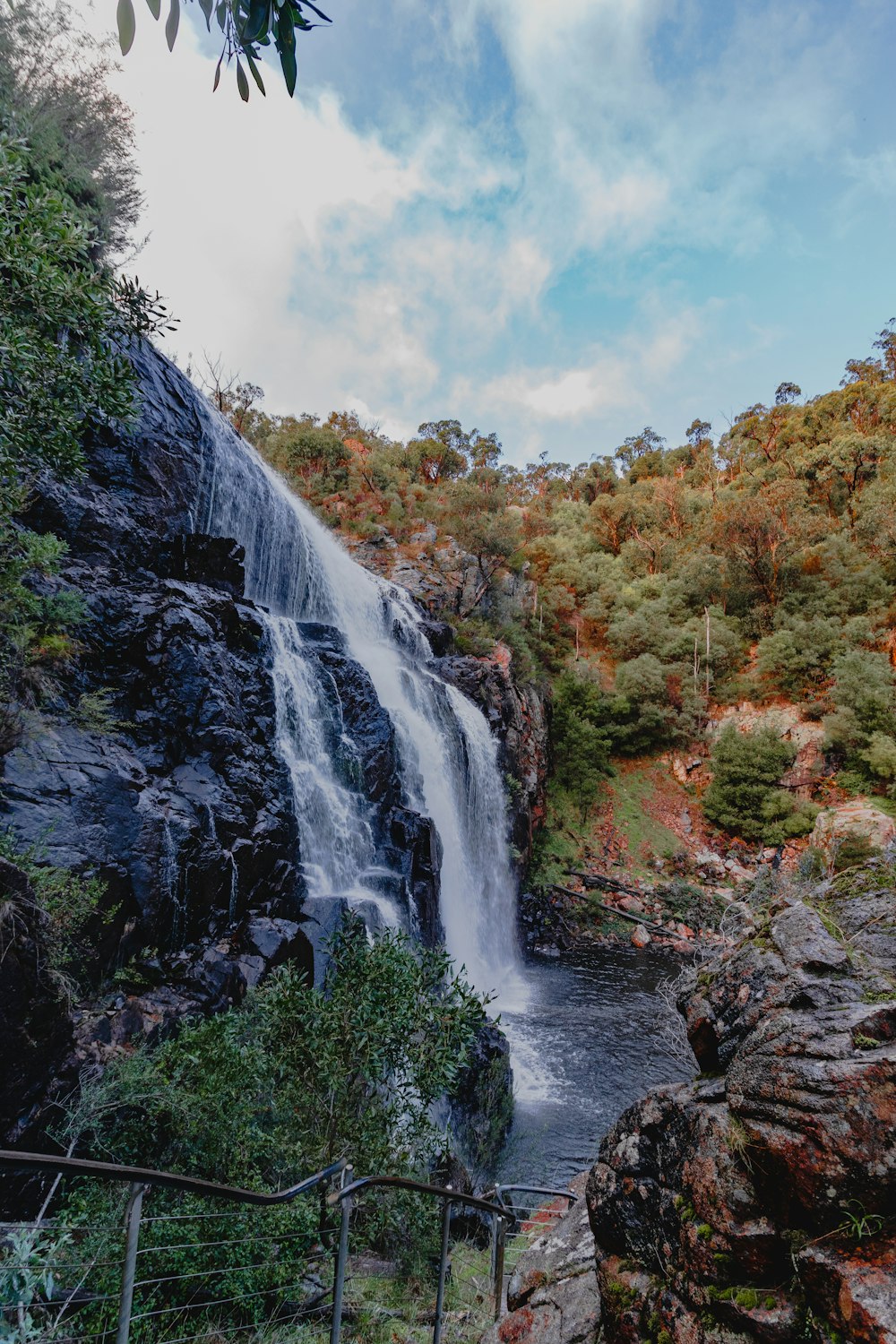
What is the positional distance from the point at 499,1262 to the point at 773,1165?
3.14m

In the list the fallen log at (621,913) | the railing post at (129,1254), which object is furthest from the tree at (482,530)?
the railing post at (129,1254)

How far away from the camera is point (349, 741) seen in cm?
1320

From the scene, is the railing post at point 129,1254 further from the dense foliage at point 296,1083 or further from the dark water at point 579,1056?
the dark water at point 579,1056

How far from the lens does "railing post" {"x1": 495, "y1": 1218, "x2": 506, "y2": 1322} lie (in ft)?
13.7

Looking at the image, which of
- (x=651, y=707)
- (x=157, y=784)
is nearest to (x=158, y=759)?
(x=157, y=784)

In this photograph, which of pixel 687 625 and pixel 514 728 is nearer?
pixel 514 728

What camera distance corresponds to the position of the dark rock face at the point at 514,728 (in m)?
20.5

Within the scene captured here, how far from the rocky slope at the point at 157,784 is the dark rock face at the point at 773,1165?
4786mm

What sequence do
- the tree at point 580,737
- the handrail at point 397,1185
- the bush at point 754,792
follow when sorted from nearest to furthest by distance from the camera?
the handrail at point 397,1185
the bush at point 754,792
the tree at point 580,737

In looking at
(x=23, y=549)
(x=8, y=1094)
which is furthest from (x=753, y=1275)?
(x=23, y=549)

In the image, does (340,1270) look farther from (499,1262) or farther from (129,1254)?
(499,1262)

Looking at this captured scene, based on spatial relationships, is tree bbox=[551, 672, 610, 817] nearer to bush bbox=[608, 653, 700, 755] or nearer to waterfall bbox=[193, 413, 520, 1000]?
bush bbox=[608, 653, 700, 755]

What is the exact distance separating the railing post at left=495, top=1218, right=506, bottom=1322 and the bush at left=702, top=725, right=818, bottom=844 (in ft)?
67.6

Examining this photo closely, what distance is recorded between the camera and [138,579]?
10016 mm
